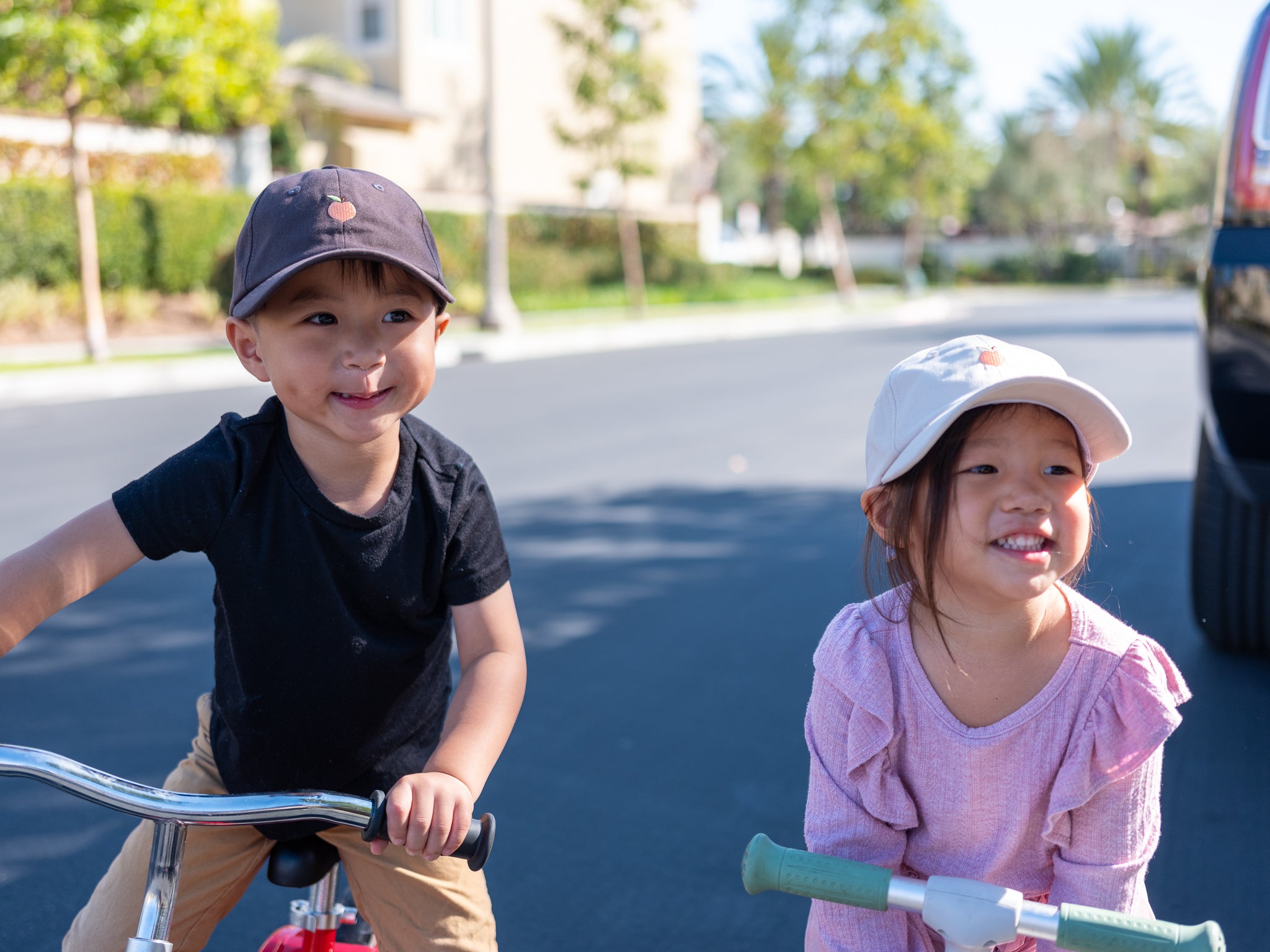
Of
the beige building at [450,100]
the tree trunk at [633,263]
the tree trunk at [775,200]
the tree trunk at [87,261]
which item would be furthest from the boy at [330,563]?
the tree trunk at [775,200]

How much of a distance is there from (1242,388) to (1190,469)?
16.9 feet

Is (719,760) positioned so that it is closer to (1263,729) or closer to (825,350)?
(1263,729)

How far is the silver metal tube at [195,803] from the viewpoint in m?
1.43

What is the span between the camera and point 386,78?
2981 centimetres

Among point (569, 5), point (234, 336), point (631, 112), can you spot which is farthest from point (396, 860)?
point (569, 5)

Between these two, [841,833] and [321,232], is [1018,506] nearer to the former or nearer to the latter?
[841,833]

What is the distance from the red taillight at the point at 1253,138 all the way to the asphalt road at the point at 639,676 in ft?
5.16

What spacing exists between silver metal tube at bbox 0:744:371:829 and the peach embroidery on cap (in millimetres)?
760

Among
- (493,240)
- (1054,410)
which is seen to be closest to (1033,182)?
(493,240)

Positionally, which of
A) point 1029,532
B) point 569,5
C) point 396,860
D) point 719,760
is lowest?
point 719,760

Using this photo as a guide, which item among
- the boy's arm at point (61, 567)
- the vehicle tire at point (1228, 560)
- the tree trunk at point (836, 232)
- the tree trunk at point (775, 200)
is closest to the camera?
the boy's arm at point (61, 567)

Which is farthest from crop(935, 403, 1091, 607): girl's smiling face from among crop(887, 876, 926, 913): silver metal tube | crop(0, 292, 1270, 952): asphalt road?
crop(0, 292, 1270, 952): asphalt road

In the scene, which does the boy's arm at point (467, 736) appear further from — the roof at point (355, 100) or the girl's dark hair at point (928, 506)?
the roof at point (355, 100)

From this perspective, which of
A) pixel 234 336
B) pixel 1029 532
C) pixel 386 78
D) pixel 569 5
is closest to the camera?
pixel 1029 532
